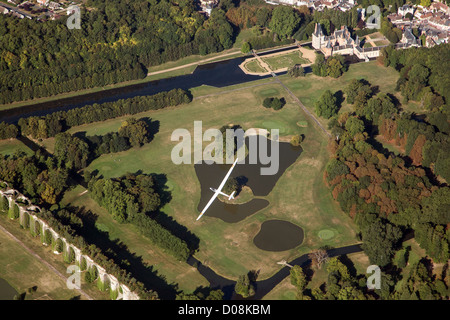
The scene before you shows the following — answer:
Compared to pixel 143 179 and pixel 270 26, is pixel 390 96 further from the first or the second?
pixel 143 179

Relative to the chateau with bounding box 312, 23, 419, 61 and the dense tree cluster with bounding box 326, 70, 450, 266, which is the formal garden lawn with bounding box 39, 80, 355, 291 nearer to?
the dense tree cluster with bounding box 326, 70, 450, 266

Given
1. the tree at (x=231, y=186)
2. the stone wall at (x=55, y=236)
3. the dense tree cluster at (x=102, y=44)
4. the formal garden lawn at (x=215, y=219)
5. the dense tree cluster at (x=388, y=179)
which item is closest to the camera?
the stone wall at (x=55, y=236)

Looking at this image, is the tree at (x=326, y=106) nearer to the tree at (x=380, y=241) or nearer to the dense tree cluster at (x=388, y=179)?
the dense tree cluster at (x=388, y=179)

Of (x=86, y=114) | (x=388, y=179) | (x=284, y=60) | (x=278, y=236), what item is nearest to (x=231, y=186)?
(x=278, y=236)

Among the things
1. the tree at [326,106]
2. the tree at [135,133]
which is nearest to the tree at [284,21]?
the tree at [326,106]

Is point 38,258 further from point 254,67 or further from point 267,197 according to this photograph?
point 254,67

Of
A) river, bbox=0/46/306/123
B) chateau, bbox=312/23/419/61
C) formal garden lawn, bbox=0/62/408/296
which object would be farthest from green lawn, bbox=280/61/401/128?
river, bbox=0/46/306/123

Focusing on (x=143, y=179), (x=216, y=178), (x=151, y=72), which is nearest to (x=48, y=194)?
(x=143, y=179)
